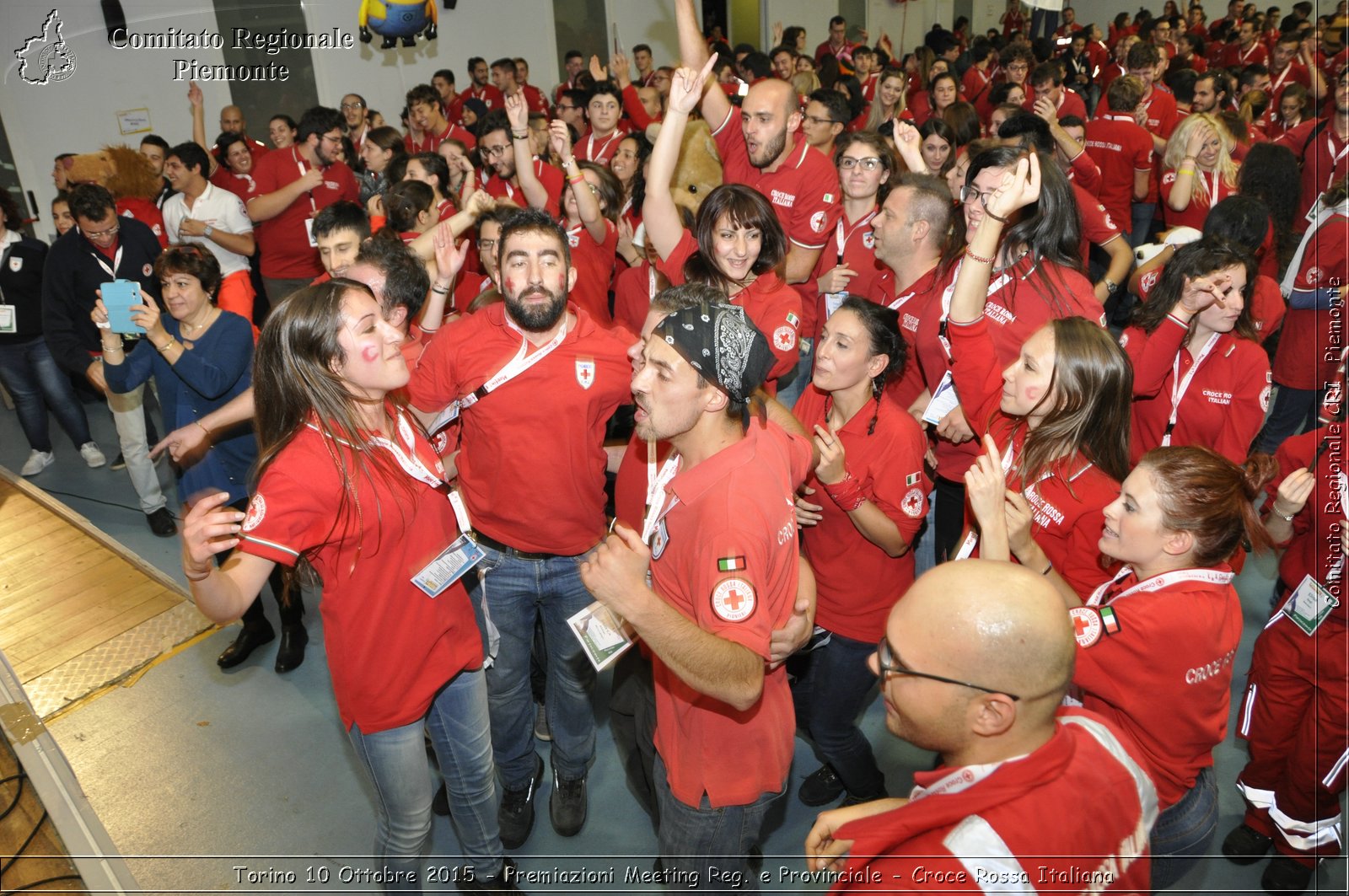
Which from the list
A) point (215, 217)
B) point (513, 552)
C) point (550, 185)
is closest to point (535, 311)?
point (513, 552)

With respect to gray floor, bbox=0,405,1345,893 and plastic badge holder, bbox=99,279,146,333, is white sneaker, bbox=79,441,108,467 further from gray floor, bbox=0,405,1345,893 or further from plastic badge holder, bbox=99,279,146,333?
plastic badge holder, bbox=99,279,146,333

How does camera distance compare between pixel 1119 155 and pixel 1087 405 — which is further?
pixel 1119 155

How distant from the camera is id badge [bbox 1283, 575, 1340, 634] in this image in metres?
2.55

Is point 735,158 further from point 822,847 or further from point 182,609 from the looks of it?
point 822,847

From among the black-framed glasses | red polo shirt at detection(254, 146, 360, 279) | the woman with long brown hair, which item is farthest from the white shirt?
the black-framed glasses

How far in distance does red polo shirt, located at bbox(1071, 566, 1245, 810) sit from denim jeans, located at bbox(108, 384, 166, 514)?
17.1 feet

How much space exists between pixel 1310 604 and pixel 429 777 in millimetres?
2657

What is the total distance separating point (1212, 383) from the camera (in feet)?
10.9

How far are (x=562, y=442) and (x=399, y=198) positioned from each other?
2.46 metres

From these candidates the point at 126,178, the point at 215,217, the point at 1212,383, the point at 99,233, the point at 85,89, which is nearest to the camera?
the point at 1212,383

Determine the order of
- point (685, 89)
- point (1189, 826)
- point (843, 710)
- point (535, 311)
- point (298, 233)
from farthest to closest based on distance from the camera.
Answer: point (298, 233), point (685, 89), point (843, 710), point (535, 311), point (1189, 826)

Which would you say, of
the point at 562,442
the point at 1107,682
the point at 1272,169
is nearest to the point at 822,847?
the point at 1107,682

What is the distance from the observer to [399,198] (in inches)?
182

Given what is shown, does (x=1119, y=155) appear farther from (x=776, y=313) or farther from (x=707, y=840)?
(x=707, y=840)
